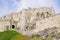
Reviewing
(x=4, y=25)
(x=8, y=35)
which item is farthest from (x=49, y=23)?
(x=4, y=25)

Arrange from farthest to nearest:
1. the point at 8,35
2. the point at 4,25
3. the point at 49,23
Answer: the point at 4,25 → the point at 49,23 → the point at 8,35

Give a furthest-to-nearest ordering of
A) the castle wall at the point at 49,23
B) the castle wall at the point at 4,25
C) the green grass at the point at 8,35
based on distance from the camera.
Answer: the castle wall at the point at 4,25 → the castle wall at the point at 49,23 → the green grass at the point at 8,35

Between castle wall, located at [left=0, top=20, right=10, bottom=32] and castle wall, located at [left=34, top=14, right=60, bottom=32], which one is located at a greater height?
castle wall, located at [left=34, top=14, right=60, bottom=32]

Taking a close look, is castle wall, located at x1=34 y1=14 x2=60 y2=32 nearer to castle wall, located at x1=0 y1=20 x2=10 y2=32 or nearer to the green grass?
the green grass

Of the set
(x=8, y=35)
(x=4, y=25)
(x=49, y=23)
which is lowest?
(x=8, y=35)

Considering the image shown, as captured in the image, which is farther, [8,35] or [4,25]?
[4,25]

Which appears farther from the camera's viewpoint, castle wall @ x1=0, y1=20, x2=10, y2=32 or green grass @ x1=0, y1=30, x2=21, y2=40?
castle wall @ x1=0, y1=20, x2=10, y2=32

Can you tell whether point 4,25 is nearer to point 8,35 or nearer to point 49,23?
point 49,23

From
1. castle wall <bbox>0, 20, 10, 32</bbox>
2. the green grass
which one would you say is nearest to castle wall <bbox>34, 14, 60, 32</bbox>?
the green grass

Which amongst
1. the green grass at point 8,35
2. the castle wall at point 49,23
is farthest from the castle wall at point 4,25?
the green grass at point 8,35

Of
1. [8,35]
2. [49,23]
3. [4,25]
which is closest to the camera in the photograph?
[8,35]

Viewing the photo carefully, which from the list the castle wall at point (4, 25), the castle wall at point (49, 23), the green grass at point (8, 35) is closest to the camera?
the green grass at point (8, 35)

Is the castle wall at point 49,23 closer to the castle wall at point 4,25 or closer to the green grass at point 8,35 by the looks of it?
the green grass at point 8,35

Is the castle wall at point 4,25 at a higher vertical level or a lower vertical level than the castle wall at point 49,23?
lower
